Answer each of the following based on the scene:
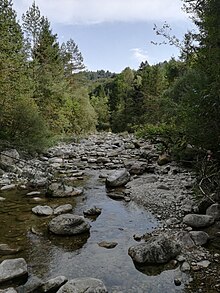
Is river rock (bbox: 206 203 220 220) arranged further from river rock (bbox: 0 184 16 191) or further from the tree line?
the tree line

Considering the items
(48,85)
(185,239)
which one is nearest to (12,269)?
(185,239)

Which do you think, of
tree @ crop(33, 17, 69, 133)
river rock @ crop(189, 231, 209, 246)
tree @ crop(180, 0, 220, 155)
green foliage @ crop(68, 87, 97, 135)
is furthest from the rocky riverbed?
green foliage @ crop(68, 87, 97, 135)

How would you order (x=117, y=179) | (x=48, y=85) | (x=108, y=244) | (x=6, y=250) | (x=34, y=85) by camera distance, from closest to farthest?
1. (x=6, y=250)
2. (x=108, y=244)
3. (x=117, y=179)
4. (x=34, y=85)
5. (x=48, y=85)

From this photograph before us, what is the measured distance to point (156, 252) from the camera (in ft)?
16.0

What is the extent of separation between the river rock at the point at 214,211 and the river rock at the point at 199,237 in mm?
823

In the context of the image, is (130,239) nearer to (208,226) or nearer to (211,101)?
(208,226)

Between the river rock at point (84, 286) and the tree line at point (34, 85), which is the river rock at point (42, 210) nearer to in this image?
the river rock at point (84, 286)

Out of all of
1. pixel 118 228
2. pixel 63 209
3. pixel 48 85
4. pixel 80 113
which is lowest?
pixel 118 228

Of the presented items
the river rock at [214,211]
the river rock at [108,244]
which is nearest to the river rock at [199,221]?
the river rock at [214,211]

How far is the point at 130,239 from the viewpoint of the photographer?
5918 millimetres

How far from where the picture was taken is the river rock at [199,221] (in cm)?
609

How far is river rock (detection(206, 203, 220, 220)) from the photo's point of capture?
635cm

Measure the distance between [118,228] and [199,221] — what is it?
1671mm

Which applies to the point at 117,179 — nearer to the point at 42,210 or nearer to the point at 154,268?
the point at 42,210
